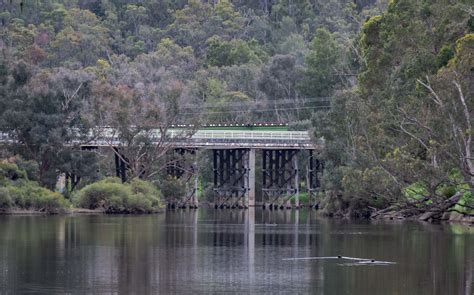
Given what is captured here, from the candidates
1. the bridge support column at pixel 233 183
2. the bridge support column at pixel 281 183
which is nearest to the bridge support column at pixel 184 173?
the bridge support column at pixel 233 183

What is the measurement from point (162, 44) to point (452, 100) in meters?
96.0

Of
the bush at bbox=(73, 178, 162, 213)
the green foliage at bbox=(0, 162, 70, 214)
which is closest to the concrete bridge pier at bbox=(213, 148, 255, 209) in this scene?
the bush at bbox=(73, 178, 162, 213)

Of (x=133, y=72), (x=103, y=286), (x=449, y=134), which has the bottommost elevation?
(x=103, y=286)

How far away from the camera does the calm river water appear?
35.0 metres

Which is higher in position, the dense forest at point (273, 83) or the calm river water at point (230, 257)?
the dense forest at point (273, 83)

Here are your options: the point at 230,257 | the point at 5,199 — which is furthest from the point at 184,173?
the point at 230,257

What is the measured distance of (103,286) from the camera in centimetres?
3438

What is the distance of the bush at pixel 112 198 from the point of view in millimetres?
76312

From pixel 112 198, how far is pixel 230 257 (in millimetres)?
32742

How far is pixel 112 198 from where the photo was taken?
76062 millimetres

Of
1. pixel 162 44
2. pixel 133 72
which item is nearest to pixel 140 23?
pixel 162 44

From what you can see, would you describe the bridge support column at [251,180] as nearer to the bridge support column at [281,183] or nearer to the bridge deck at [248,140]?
the bridge support column at [281,183]

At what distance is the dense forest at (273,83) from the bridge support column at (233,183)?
4.79 m

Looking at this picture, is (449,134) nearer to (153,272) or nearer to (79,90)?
(153,272)
